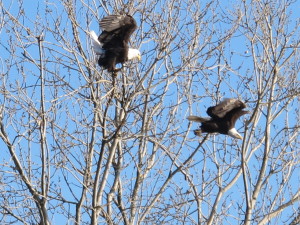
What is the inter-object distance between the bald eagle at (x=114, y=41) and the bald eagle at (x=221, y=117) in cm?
85

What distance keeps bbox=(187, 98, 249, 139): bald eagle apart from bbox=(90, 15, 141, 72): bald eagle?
851 mm

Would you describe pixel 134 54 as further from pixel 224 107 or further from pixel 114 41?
pixel 224 107

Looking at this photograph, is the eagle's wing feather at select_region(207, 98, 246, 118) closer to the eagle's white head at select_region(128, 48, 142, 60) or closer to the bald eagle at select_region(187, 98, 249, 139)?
the bald eagle at select_region(187, 98, 249, 139)

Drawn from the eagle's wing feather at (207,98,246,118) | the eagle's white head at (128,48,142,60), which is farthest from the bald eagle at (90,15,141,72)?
the eagle's wing feather at (207,98,246,118)

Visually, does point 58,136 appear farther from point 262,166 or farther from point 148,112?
point 262,166

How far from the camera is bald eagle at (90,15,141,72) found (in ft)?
24.0

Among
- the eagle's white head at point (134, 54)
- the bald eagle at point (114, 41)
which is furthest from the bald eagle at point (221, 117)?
the bald eagle at point (114, 41)

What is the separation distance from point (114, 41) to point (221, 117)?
122 centimetres

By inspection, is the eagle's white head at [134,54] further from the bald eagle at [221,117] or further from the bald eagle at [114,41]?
the bald eagle at [221,117]

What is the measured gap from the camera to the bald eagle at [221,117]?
7594 mm

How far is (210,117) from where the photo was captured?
769cm

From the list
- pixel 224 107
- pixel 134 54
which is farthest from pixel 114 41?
pixel 224 107

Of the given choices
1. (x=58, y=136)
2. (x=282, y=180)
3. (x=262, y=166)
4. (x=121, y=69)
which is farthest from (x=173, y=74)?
(x=282, y=180)

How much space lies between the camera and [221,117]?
767cm
